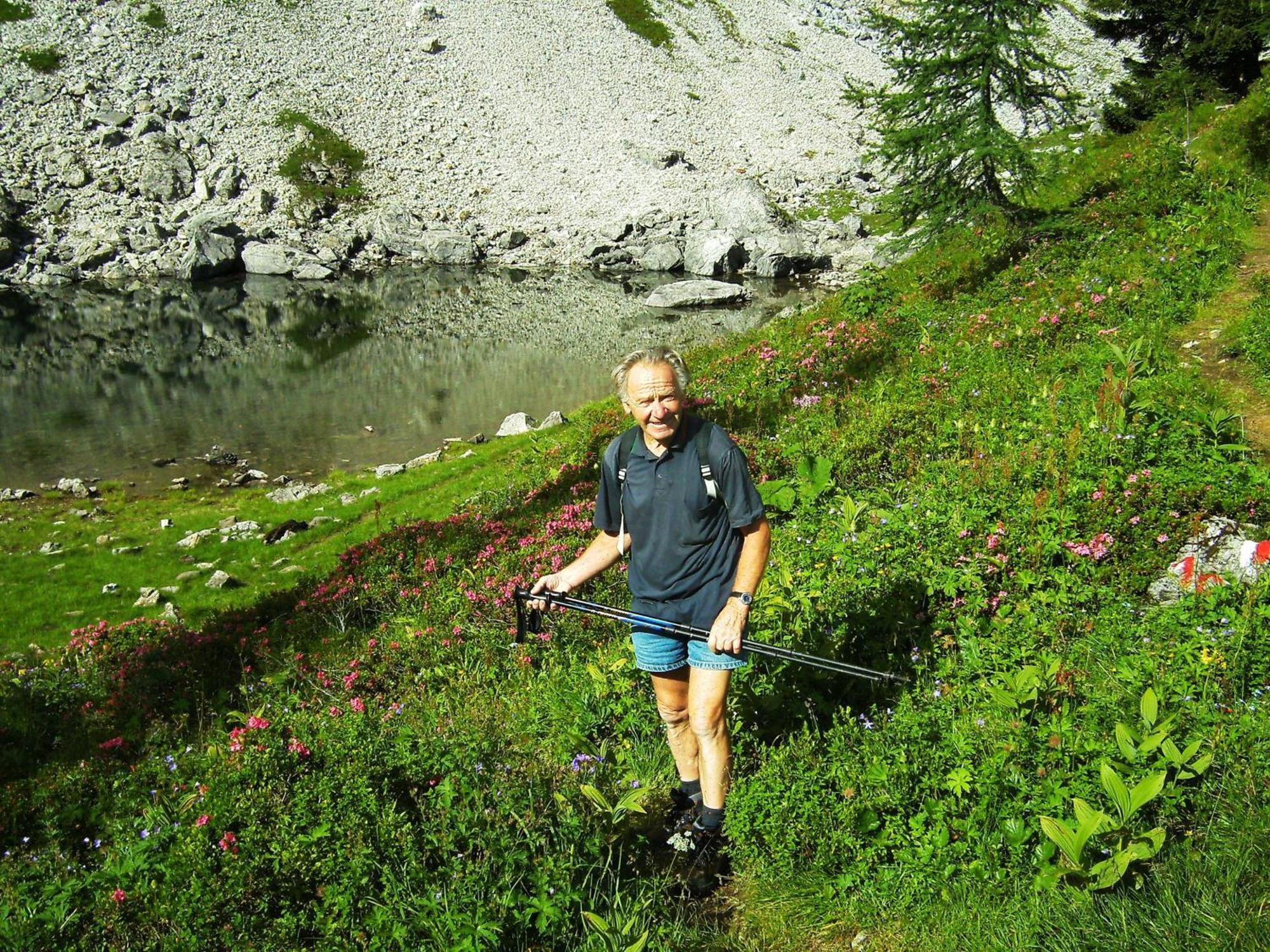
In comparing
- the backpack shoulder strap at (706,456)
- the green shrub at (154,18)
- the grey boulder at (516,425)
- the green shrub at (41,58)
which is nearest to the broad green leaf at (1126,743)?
the backpack shoulder strap at (706,456)

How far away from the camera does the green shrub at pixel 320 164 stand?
57156 millimetres

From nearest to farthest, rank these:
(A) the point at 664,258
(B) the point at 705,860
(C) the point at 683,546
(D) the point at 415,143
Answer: (C) the point at 683,546 < (B) the point at 705,860 < (A) the point at 664,258 < (D) the point at 415,143

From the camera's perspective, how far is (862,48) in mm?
82188

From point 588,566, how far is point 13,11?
82.0 meters

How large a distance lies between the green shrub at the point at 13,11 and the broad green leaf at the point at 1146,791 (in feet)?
275

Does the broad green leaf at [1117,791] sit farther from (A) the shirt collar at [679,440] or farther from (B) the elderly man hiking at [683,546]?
(A) the shirt collar at [679,440]

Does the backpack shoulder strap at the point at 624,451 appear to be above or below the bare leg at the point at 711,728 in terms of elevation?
above

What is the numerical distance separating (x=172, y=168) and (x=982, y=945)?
6595cm

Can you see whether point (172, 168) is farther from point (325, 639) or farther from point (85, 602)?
point (325, 639)

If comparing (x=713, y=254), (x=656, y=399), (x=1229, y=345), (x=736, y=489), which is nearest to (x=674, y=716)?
(x=736, y=489)

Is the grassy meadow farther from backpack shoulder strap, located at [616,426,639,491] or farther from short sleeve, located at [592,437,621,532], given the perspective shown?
backpack shoulder strap, located at [616,426,639,491]

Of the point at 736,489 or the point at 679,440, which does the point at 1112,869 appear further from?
the point at 679,440

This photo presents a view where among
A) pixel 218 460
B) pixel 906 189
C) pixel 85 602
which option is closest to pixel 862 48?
pixel 906 189

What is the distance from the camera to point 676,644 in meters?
4.82
